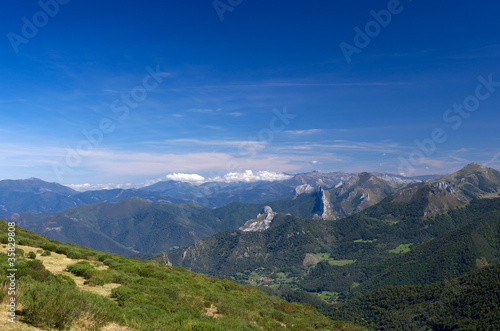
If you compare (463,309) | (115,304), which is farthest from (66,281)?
(463,309)

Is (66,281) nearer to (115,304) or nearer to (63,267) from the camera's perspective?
(115,304)

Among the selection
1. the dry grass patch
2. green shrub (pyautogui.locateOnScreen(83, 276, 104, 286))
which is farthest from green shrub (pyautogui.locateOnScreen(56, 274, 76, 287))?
green shrub (pyautogui.locateOnScreen(83, 276, 104, 286))

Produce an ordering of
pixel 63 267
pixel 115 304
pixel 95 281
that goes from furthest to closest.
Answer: pixel 63 267 → pixel 95 281 → pixel 115 304

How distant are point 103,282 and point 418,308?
252 metres

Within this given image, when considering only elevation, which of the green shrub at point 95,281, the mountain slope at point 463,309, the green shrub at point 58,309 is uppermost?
the green shrub at point 58,309

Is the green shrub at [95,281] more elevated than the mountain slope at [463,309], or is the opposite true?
the green shrub at [95,281]

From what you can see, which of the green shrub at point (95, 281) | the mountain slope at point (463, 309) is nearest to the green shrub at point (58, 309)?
the green shrub at point (95, 281)

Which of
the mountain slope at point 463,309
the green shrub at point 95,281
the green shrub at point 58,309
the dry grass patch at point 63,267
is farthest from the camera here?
the mountain slope at point 463,309

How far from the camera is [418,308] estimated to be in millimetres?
199500

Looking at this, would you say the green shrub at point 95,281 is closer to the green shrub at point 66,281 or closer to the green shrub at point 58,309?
the green shrub at point 66,281

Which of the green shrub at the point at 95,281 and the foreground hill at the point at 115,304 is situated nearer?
the foreground hill at the point at 115,304

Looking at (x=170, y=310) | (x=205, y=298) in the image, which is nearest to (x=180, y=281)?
(x=205, y=298)

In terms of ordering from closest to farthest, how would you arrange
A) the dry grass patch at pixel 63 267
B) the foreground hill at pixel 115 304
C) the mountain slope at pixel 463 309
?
the foreground hill at pixel 115 304, the dry grass patch at pixel 63 267, the mountain slope at pixel 463 309

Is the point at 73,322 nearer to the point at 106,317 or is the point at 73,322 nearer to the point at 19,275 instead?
the point at 106,317
